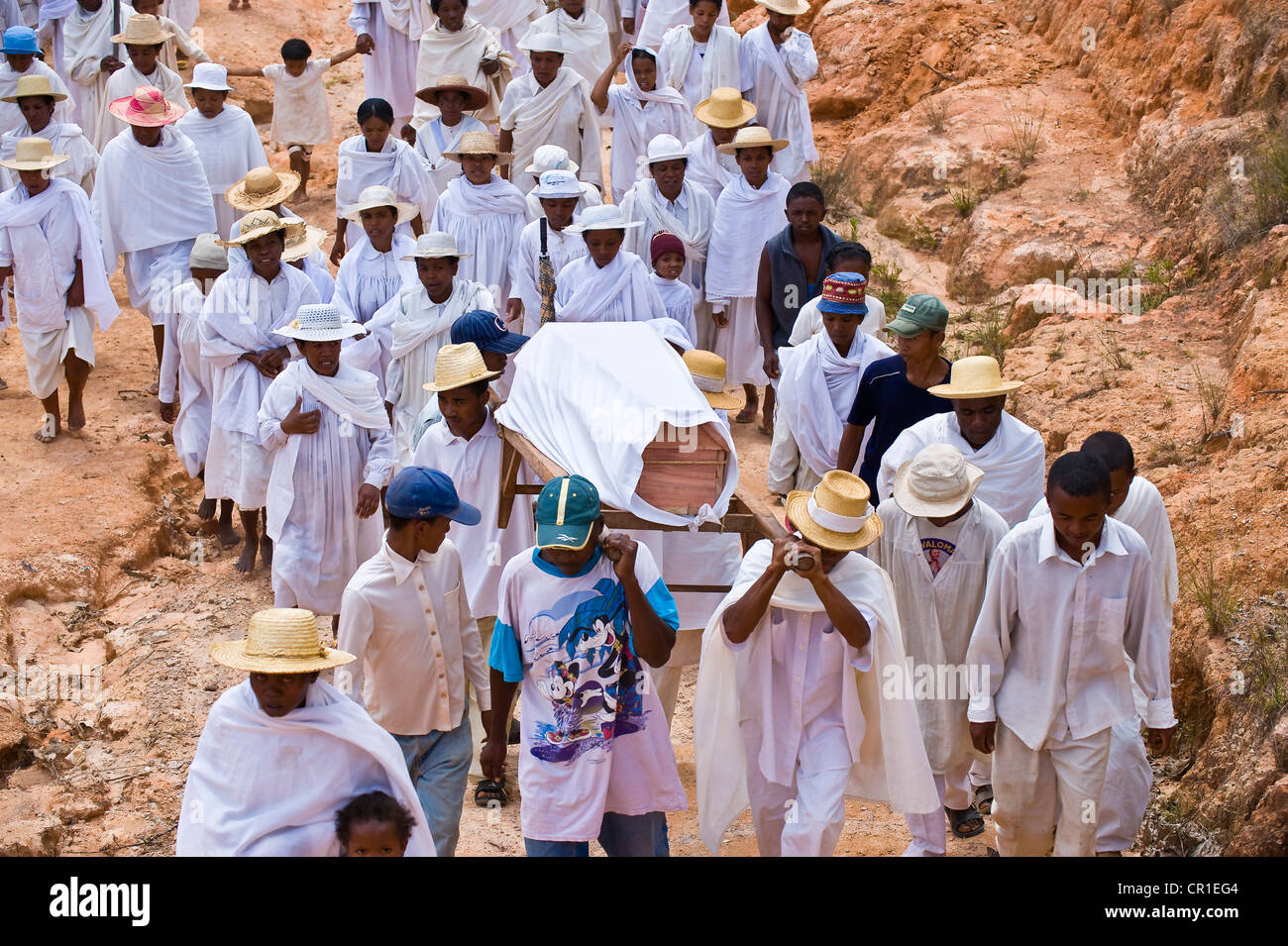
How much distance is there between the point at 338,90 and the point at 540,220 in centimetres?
953

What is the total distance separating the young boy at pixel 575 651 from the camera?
4.92 m

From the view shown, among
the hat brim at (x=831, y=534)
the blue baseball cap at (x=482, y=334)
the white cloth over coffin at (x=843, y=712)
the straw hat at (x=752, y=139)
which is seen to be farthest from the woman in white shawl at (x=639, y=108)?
the white cloth over coffin at (x=843, y=712)

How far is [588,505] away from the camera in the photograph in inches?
193

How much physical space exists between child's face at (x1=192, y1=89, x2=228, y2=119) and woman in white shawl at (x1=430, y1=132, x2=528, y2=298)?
2.65 meters

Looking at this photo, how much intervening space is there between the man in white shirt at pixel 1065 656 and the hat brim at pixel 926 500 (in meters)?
0.28

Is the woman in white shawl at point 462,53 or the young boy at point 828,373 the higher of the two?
the woman in white shawl at point 462,53

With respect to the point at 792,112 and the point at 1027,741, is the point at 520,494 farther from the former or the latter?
the point at 792,112

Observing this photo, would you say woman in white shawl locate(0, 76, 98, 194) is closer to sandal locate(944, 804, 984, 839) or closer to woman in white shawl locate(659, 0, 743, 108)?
woman in white shawl locate(659, 0, 743, 108)

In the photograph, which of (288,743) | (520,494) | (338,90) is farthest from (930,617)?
(338,90)

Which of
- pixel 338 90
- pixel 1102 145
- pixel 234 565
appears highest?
pixel 338 90

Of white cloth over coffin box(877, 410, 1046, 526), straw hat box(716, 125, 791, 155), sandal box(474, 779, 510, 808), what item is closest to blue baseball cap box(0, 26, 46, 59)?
straw hat box(716, 125, 791, 155)

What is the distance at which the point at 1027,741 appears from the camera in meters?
5.44

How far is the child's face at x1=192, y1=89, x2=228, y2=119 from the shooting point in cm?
1146

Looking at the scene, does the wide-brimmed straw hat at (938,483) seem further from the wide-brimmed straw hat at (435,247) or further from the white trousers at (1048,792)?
the wide-brimmed straw hat at (435,247)
